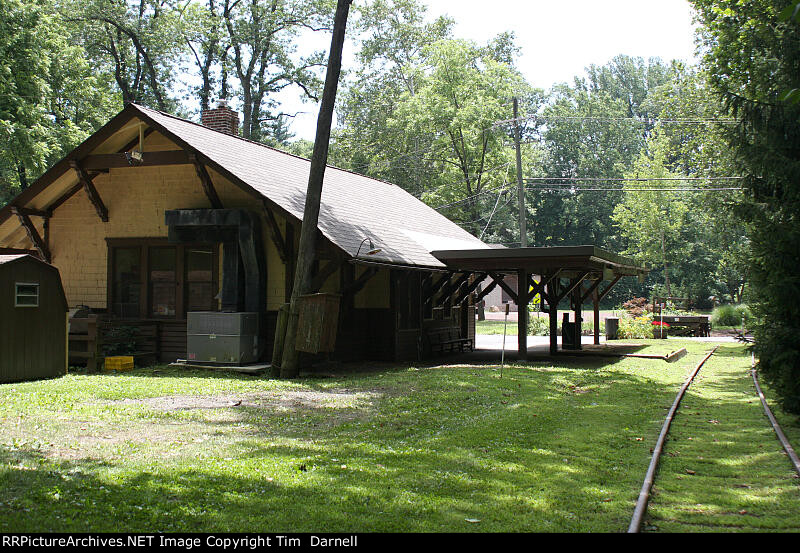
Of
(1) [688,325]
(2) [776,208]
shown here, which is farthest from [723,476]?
(1) [688,325]

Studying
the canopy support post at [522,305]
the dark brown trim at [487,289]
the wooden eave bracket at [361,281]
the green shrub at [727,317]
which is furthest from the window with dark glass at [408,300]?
the green shrub at [727,317]

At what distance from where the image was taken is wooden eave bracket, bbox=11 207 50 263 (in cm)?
1746

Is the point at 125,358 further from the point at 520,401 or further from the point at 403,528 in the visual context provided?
the point at 403,528

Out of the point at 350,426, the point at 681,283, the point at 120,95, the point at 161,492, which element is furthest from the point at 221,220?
the point at 681,283

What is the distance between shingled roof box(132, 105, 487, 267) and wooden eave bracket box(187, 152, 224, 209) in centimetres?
30

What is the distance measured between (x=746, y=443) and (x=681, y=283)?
54323mm

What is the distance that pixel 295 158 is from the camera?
2150cm

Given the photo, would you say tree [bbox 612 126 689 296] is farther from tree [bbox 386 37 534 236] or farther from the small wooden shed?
the small wooden shed

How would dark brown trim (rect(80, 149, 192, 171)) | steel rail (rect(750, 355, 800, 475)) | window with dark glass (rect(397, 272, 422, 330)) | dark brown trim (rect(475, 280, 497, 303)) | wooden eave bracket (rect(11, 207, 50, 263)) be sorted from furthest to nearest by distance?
1. dark brown trim (rect(475, 280, 497, 303))
2. window with dark glass (rect(397, 272, 422, 330))
3. wooden eave bracket (rect(11, 207, 50, 263))
4. dark brown trim (rect(80, 149, 192, 171))
5. steel rail (rect(750, 355, 800, 475))

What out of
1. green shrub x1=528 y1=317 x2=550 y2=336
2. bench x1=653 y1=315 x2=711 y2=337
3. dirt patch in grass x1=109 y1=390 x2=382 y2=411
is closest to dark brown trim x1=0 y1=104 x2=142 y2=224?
dirt patch in grass x1=109 y1=390 x2=382 y2=411

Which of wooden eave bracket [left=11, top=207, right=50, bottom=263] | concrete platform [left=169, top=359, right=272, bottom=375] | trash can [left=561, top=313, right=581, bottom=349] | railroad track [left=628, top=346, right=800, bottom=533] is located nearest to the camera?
railroad track [left=628, top=346, right=800, bottom=533]

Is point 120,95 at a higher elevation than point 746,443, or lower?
higher

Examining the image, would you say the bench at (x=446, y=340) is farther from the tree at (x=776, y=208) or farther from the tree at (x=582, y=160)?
the tree at (x=582, y=160)

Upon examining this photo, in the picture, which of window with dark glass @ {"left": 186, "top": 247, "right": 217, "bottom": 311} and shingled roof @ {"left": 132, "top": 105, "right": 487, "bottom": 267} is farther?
window with dark glass @ {"left": 186, "top": 247, "right": 217, "bottom": 311}
